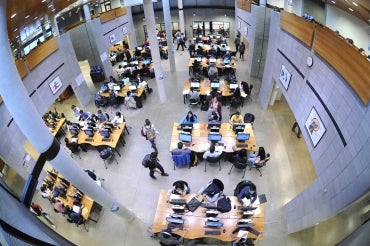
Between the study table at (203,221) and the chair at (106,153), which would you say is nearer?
the study table at (203,221)

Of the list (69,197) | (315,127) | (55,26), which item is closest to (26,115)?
(69,197)

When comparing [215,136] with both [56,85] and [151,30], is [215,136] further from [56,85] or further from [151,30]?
[56,85]

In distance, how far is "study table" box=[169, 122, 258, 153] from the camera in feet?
Answer: 29.0

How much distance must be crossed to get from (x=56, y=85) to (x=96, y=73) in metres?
4.80

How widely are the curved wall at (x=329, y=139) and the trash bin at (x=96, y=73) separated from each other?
11609 millimetres

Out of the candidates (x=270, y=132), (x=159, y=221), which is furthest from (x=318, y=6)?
(x=159, y=221)

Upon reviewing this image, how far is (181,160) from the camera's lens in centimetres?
882

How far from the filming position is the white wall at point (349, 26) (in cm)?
481

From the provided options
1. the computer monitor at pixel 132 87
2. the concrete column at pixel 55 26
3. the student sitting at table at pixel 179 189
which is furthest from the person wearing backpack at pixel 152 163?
the concrete column at pixel 55 26

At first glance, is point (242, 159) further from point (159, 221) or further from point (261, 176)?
point (159, 221)

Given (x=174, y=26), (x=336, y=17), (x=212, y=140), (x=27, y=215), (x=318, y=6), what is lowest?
(x=27, y=215)

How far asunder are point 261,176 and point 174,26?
2024cm

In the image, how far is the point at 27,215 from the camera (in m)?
2.83

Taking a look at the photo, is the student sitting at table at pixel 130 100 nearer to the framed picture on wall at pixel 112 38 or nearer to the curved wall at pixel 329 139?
the framed picture on wall at pixel 112 38
